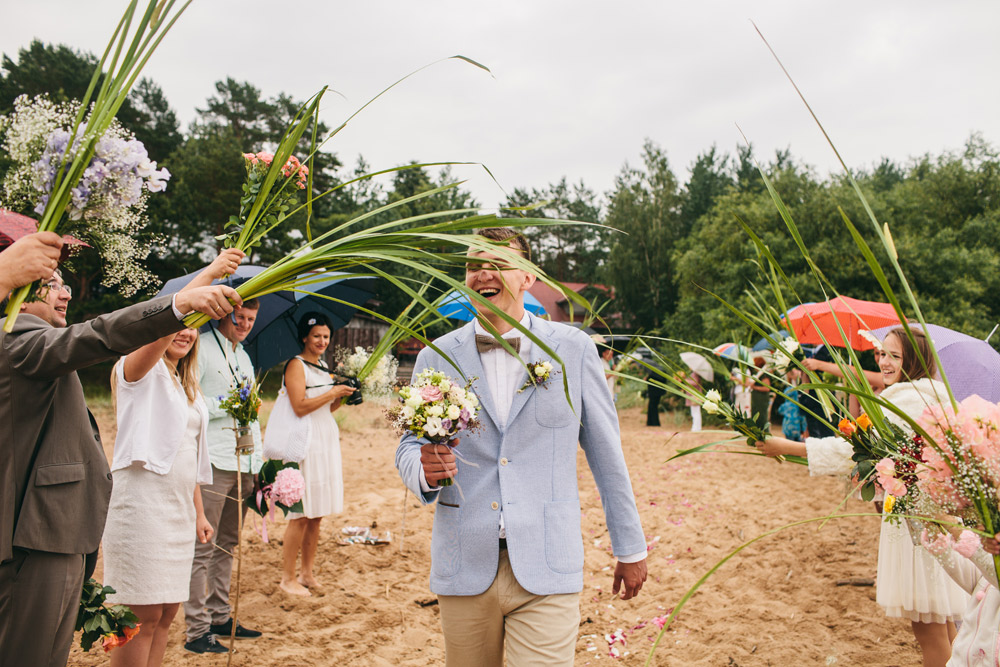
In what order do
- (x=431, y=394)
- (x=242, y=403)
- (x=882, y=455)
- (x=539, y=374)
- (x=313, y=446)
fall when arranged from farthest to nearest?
(x=313, y=446)
(x=242, y=403)
(x=539, y=374)
(x=431, y=394)
(x=882, y=455)

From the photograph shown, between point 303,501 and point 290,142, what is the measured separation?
3.21m

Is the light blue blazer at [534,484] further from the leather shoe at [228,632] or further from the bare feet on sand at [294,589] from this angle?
the bare feet on sand at [294,589]

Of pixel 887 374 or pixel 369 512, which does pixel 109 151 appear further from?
pixel 369 512

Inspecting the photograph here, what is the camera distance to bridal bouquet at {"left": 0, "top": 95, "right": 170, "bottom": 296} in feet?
6.01

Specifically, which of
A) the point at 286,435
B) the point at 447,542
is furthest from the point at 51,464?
the point at 286,435

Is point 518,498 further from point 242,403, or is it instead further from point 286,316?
point 286,316

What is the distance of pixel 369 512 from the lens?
22.6 ft

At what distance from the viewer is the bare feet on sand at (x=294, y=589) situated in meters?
4.80

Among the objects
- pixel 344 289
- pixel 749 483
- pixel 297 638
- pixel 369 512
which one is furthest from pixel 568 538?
pixel 749 483

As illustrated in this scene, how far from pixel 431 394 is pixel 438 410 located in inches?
2.7

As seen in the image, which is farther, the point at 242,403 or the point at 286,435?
the point at 286,435

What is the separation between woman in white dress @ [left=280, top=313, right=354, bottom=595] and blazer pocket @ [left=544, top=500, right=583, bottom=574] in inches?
98.5

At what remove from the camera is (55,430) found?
6.89ft

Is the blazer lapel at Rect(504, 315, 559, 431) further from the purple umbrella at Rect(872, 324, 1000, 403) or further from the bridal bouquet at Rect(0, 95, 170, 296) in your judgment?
the purple umbrella at Rect(872, 324, 1000, 403)
